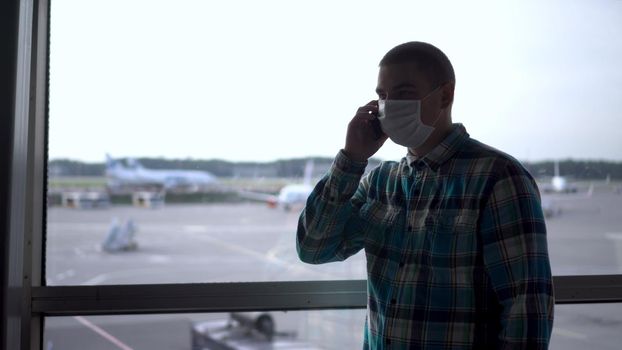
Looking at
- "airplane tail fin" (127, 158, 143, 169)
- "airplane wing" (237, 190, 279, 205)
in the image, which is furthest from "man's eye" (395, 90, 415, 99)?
"airplane tail fin" (127, 158, 143, 169)

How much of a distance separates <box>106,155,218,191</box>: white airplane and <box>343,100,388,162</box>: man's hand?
Answer: 84 cm

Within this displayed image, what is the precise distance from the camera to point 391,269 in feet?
5.24

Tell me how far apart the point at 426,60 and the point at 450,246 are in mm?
504

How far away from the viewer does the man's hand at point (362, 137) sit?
66.7 inches

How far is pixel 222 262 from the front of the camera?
2.36m

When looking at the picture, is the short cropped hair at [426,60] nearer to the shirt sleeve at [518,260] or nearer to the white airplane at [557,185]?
the shirt sleeve at [518,260]

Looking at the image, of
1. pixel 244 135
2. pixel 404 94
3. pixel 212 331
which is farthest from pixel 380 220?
pixel 212 331

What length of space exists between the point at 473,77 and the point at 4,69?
1.77 meters

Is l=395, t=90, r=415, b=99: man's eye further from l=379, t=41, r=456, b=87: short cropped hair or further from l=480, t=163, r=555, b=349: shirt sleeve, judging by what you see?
l=480, t=163, r=555, b=349: shirt sleeve

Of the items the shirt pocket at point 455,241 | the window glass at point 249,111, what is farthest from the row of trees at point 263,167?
the shirt pocket at point 455,241

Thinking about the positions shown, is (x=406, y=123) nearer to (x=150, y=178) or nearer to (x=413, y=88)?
(x=413, y=88)

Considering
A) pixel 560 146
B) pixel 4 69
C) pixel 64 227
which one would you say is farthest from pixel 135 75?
pixel 560 146

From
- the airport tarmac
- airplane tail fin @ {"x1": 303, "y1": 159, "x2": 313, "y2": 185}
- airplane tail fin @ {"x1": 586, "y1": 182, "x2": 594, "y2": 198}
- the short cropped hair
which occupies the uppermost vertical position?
the short cropped hair

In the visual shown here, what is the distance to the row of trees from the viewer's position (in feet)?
7.49
